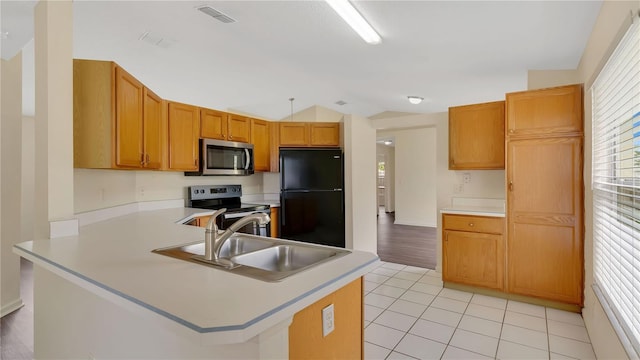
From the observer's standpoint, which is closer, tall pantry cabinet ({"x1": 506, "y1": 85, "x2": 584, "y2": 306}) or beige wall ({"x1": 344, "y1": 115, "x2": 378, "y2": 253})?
tall pantry cabinet ({"x1": 506, "y1": 85, "x2": 584, "y2": 306})

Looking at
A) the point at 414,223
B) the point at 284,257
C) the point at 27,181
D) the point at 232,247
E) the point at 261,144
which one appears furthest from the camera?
the point at 414,223

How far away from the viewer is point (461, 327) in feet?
8.14

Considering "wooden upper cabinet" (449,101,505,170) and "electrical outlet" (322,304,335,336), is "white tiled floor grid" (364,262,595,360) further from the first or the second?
"wooden upper cabinet" (449,101,505,170)

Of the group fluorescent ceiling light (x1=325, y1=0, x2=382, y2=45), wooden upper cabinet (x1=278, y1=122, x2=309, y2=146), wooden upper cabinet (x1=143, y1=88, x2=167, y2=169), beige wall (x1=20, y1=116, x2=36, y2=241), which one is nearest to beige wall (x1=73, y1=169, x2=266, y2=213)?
wooden upper cabinet (x1=143, y1=88, x2=167, y2=169)

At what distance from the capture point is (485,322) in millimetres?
2564

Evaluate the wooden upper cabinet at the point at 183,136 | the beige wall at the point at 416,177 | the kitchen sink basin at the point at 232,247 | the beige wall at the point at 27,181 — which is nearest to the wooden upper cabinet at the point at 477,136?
the kitchen sink basin at the point at 232,247

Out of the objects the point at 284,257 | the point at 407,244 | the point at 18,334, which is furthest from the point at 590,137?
the point at 18,334

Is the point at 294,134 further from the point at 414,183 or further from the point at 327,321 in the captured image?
the point at 414,183

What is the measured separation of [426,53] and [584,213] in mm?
1975

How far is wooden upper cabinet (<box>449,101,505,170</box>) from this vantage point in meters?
3.21

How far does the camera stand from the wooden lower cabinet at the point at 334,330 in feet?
3.33

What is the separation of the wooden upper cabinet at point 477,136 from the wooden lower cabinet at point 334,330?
2592mm

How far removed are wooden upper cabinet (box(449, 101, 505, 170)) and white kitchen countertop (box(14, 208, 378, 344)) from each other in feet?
8.38

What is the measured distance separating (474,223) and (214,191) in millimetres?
3067
